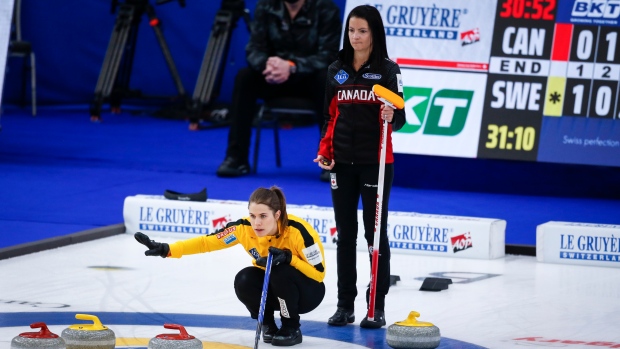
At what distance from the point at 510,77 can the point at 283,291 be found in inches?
191

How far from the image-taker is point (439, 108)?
30.1 ft

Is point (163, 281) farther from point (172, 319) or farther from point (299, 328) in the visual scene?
point (299, 328)

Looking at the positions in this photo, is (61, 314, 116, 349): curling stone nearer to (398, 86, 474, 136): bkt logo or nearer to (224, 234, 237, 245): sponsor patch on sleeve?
(224, 234, 237, 245): sponsor patch on sleeve

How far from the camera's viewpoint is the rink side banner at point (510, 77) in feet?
29.4

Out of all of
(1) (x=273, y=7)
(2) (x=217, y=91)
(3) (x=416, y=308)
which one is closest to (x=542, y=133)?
(1) (x=273, y=7)

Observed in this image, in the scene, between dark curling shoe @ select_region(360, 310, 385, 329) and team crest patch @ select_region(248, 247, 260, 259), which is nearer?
team crest patch @ select_region(248, 247, 260, 259)

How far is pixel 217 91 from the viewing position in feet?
45.1

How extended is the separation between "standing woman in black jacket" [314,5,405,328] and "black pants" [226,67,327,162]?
412 centimetres

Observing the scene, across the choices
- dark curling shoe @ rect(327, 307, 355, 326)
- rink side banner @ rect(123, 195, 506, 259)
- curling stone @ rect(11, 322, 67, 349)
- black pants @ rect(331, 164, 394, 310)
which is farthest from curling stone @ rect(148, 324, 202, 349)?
rink side banner @ rect(123, 195, 506, 259)

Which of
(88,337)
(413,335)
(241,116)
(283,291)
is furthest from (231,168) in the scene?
(88,337)

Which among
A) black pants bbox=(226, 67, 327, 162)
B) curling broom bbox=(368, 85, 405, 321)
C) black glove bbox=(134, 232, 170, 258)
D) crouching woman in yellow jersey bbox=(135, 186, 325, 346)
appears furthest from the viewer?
black pants bbox=(226, 67, 327, 162)

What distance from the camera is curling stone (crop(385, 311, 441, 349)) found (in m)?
4.60

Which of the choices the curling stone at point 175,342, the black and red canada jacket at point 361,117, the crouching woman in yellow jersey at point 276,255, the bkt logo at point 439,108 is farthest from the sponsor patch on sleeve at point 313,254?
the bkt logo at point 439,108

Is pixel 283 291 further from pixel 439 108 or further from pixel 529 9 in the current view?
pixel 529 9
